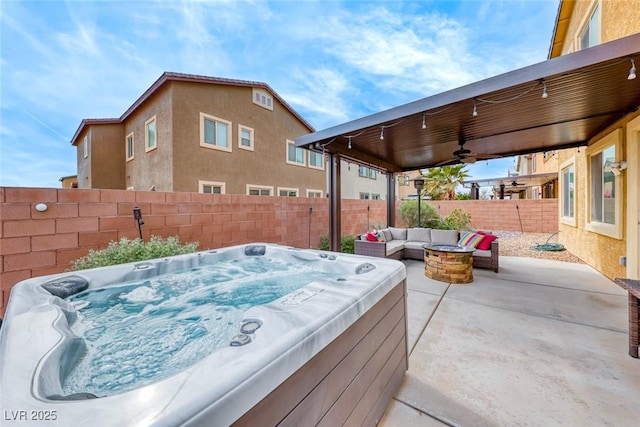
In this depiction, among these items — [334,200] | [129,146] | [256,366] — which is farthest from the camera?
[129,146]

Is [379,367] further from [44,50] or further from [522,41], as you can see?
[522,41]

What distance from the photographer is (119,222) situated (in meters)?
3.52

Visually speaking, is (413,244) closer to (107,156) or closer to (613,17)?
(613,17)

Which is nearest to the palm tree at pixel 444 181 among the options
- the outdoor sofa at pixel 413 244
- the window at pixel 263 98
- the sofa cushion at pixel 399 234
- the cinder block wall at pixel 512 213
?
the cinder block wall at pixel 512 213

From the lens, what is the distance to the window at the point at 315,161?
12.5 m

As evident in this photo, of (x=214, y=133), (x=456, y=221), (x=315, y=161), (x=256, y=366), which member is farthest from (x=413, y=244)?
(x=315, y=161)

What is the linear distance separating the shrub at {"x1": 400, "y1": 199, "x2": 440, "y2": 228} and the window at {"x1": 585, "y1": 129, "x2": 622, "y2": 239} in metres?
4.34

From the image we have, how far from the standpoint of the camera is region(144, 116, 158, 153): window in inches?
334

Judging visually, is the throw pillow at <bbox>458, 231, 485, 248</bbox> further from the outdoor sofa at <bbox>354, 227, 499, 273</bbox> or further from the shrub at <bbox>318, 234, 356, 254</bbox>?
the shrub at <bbox>318, 234, 356, 254</bbox>

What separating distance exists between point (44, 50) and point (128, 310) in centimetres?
773

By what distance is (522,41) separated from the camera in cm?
783

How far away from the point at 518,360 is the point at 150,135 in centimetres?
1080

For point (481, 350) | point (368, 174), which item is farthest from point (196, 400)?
point (368, 174)

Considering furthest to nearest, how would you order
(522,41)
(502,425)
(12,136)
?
1. (522,41)
2. (12,136)
3. (502,425)
